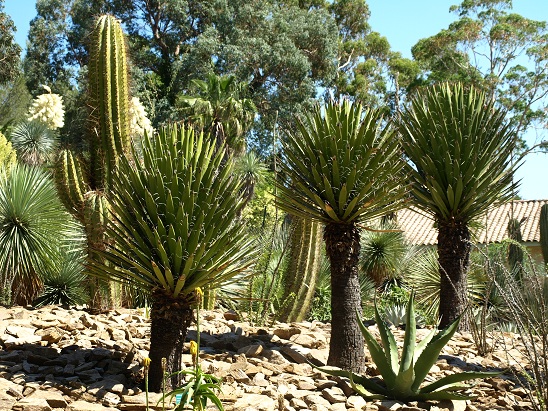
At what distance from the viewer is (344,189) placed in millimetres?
6098

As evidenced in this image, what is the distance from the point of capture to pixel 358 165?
629 cm

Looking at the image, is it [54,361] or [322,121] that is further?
[322,121]

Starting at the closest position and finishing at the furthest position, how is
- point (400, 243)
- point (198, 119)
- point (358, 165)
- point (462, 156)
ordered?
point (358, 165) → point (462, 156) → point (400, 243) → point (198, 119)

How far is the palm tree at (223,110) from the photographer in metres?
25.1

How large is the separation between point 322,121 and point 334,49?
26.5 metres

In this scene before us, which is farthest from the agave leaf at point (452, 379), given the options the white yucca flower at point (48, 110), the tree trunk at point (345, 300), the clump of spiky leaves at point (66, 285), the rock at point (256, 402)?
the white yucca flower at point (48, 110)

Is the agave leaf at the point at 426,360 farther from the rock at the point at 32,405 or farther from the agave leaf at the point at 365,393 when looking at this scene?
the rock at the point at 32,405

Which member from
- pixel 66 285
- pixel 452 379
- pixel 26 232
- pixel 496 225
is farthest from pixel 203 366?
pixel 496 225

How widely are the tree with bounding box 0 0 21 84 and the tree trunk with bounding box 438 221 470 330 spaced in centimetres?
2289

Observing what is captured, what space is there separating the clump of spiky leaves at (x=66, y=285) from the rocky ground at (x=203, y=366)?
1.82 meters

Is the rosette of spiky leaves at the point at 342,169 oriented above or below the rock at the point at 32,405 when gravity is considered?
above

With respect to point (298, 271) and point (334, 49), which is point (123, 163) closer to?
point (298, 271)

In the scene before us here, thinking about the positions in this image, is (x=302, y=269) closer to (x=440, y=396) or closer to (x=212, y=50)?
(x=440, y=396)

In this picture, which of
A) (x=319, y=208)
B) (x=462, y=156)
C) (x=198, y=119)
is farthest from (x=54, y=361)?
(x=198, y=119)
